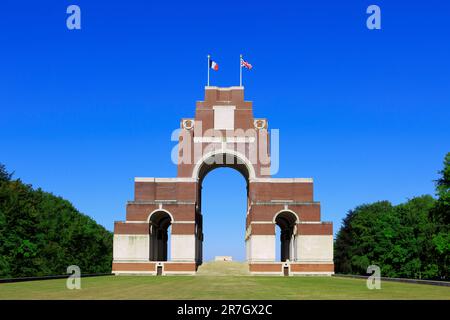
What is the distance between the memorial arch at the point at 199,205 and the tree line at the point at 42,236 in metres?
9.87

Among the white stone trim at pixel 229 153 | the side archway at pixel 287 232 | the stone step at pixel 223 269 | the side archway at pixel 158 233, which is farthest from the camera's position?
the white stone trim at pixel 229 153

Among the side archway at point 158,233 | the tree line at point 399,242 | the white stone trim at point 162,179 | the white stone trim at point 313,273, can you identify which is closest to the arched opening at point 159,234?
the side archway at point 158,233

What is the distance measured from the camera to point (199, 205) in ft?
241

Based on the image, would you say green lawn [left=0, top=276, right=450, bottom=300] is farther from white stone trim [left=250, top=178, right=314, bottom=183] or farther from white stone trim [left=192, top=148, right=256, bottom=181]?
white stone trim [left=192, top=148, right=256, bottom=181]

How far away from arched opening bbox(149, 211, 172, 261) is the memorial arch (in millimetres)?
125

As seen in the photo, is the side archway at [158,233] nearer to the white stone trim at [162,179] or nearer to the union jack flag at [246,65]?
the white stone trim at [162,179]

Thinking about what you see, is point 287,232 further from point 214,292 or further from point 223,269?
point 214,292

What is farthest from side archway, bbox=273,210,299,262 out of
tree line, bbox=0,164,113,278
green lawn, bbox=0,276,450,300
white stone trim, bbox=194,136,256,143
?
green lawn, bbox=0,276,450,300

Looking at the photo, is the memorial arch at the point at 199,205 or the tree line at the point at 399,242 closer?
the memorial arch at the point at 199,205

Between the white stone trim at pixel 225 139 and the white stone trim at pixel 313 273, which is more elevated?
the white stone trim at pixel 225 139

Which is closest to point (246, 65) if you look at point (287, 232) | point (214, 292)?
point (287, 232)

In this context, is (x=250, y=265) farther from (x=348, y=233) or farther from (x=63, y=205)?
(x=63, y=205)

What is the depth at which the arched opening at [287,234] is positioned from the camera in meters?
67.0

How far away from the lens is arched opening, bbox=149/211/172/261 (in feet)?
220
